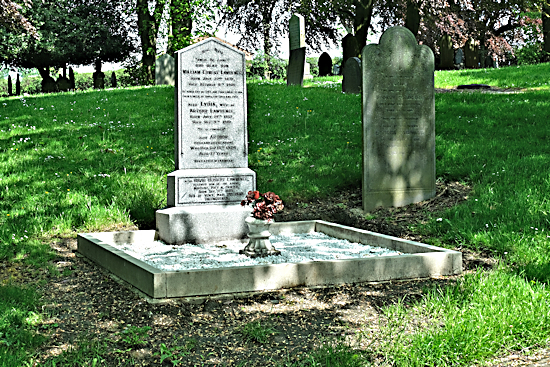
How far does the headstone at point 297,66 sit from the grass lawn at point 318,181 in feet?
5.71

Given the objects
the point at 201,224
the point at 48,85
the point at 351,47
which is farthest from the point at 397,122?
the point at 48,85

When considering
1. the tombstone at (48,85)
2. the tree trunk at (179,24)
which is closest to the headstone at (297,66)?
the tree trunk at (179,24)

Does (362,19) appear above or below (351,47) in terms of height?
above

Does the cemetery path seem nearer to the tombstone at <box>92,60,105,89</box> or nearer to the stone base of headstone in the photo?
the stone base of headstone

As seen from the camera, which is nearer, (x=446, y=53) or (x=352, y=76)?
(x=352, y=76)

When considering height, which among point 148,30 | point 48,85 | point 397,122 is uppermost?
point 148,30

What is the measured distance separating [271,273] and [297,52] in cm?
1466

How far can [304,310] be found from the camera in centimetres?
424

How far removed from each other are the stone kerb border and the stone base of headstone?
1017 millimetres

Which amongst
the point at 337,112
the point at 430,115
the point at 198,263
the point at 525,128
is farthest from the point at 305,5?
the point at 198,263

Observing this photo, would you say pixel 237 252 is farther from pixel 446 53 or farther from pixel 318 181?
pixel 446 53

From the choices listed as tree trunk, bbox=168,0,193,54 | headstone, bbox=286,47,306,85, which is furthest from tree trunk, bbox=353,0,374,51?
tree trunk, bbox=168,0,193,54

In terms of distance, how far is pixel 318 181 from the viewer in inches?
365

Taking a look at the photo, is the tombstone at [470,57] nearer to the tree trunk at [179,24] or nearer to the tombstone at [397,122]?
the tree trunk at [179,24]
